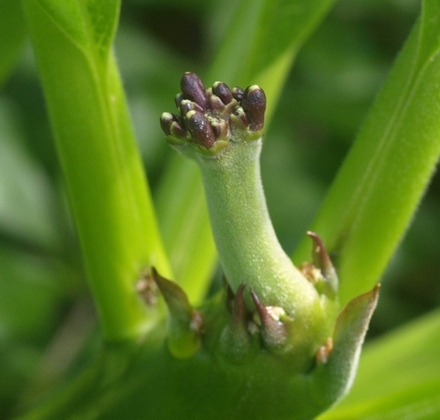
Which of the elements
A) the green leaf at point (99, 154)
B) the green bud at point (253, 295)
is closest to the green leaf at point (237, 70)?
the green leaf at point (99, 154)

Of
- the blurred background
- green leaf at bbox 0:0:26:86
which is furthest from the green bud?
the blurred background

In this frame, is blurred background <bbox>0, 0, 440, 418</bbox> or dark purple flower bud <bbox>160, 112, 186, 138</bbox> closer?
dark purple flower bud <bbox>160, 112, 186, 138</bbox>

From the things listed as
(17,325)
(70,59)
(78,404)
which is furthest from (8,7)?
(17,325)

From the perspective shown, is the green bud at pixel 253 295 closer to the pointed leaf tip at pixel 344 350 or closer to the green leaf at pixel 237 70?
the pointed leaf tip at pixel 344 350

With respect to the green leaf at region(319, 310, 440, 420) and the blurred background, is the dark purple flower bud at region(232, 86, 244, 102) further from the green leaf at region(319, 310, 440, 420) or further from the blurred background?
the blurred background

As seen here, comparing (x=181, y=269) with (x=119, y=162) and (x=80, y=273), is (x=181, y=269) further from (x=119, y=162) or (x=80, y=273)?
(x=80, y=273)

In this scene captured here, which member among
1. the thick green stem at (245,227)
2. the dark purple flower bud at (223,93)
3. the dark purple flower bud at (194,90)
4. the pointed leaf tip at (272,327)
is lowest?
the pointed leaf tip at (272,327)
